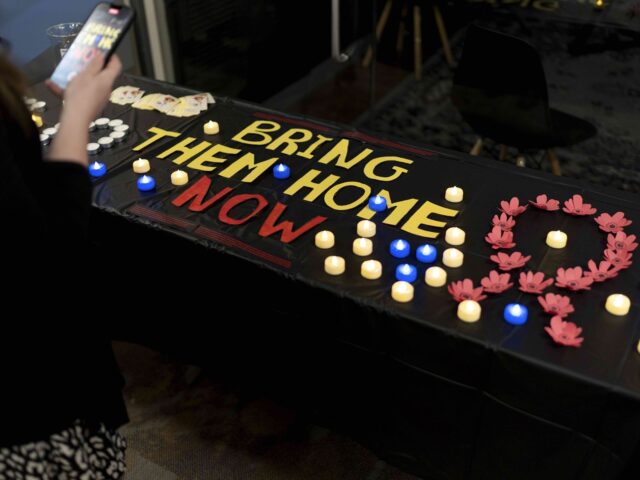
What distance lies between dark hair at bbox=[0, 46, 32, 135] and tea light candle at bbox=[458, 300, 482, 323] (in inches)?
34.4

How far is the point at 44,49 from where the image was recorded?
8.74ft

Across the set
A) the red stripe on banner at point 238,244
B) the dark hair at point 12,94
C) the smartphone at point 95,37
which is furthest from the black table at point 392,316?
the dark hair at point 12,94

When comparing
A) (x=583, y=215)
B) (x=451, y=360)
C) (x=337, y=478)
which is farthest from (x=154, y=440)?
(x=583, y=215)

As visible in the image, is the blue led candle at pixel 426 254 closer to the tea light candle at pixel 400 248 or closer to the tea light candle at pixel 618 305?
the tea light candle at pixel 400 248

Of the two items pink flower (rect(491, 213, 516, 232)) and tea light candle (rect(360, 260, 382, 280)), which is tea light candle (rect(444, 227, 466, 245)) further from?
tea light candle (rect(360, 260, 382, 280))

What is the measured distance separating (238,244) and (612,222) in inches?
35.9

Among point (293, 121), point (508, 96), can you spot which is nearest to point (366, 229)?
point (293, 121)

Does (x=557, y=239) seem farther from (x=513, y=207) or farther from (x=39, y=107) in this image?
(x=39, y=107)

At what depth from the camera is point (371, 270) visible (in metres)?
1.43

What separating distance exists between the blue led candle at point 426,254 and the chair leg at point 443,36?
99.2 inches

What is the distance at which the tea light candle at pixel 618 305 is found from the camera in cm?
132

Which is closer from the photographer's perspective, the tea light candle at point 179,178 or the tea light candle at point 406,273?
the tea light candle at point 406,273

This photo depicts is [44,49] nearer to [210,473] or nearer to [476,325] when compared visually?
[210,473]

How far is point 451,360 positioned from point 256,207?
2.16ft
